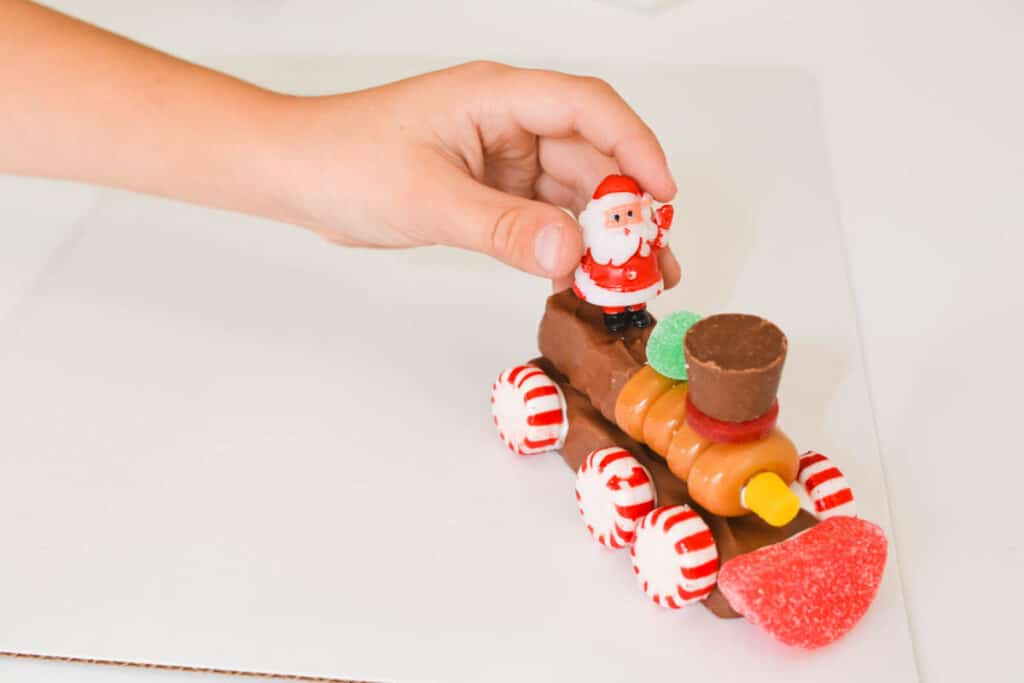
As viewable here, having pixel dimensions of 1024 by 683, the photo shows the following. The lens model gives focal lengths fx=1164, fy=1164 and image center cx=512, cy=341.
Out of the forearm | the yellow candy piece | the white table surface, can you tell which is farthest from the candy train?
the forearm

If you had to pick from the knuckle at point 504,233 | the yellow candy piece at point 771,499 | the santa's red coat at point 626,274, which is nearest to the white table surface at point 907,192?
the yellow candy piece at point 771,499

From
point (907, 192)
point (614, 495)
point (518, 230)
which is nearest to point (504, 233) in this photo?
point (518, 230)

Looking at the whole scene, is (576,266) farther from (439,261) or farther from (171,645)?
(171,645)

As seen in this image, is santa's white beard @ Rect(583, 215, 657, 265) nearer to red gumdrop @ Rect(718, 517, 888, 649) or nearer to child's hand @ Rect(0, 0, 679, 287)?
child's hand @ Rect(0, 0, 679, 287)

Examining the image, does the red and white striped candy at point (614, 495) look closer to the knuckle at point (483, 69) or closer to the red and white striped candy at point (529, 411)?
the red and white striped candy at point (529, 411)

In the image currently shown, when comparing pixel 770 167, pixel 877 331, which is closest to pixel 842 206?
pixel 770 167

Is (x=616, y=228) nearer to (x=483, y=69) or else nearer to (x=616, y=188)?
(x=616, y=188)
